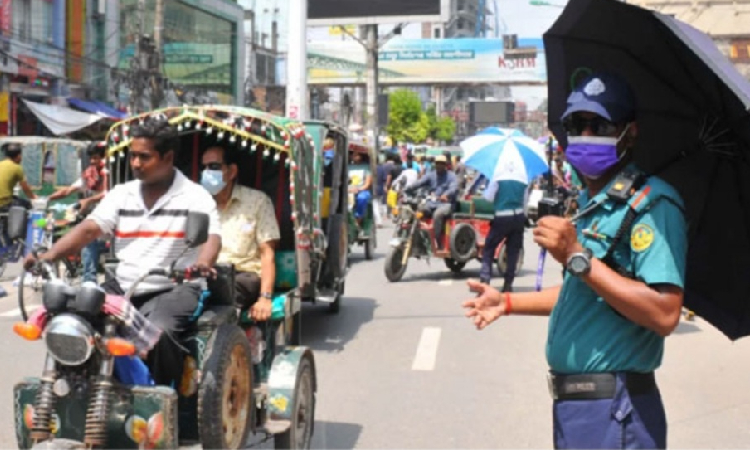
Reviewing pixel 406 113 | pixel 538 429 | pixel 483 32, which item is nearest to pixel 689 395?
pixel 538 429

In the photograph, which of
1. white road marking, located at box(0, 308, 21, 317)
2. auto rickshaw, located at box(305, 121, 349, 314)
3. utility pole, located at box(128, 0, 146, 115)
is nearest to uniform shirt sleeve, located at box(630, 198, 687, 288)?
auto rickshaw, located at box(305, 121, 349, 314)

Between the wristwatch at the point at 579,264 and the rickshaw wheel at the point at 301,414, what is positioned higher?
the wristwatch at the point at 579,264

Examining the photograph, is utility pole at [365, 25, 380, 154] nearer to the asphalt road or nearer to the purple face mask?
the asphalt road

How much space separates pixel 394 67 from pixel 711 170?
2837 inches

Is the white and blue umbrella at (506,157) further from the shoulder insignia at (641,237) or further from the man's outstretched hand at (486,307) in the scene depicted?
the shoulder insignia at (641,237)

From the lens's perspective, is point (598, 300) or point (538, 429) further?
point (538, 429)

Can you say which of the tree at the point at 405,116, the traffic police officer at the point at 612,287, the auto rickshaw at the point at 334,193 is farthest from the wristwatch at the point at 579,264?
the tree at the point at 405,116

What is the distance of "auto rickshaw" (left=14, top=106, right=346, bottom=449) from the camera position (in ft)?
13.3

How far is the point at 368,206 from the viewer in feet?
54.9

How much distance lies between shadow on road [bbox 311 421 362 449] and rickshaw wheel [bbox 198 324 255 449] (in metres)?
1.34

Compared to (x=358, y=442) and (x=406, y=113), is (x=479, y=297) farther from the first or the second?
(x=406, y=113)

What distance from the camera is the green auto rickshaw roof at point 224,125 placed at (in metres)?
7.59

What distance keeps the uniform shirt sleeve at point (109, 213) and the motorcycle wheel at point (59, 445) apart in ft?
4.14

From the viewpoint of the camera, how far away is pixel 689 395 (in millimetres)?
7641
